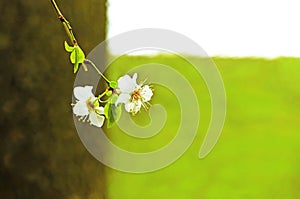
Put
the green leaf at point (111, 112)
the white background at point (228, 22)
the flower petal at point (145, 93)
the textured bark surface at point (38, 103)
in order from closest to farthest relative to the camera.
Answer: the green leaf at point (111, 112)
the flower petal at point (145, 93)
the textured bark surface at point (38, 103)
the white background at point (228, 22)

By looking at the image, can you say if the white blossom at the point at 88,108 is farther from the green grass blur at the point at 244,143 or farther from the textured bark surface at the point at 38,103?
the green grass blur at the point at 244,143

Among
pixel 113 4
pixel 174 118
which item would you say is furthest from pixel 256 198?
pixel 113 4

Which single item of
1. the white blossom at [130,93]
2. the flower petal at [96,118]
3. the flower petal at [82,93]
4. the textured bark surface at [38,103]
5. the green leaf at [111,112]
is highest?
the textured bark surface at [38,103]

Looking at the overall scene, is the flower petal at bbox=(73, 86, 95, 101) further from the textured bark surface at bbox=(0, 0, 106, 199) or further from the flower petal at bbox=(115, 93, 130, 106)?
the textured bark surface at bbox=(0, 0, 106, 199)

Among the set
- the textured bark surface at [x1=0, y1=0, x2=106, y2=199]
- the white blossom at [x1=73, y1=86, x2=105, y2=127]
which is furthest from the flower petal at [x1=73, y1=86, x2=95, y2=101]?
the textured bark surface at [x1=0, y1=0, x2=106, y2=199]

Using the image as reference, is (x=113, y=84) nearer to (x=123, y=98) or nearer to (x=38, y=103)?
(x=123, y=98)

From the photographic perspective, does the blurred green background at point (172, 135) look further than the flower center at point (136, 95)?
Yes

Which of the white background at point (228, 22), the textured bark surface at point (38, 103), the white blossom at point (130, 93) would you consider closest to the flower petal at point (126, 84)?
the white blossom at point (130, 93)

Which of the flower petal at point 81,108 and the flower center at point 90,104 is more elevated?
the flower center at point 90,104
